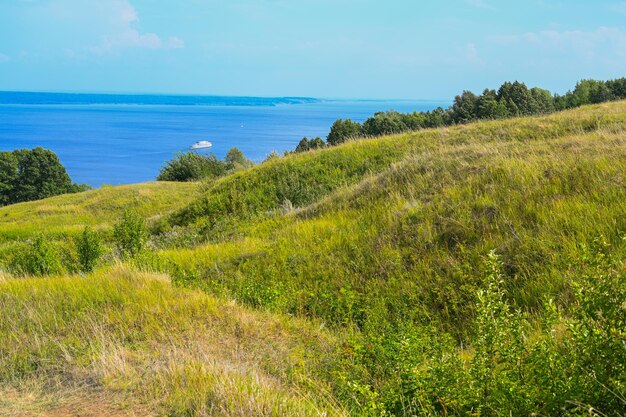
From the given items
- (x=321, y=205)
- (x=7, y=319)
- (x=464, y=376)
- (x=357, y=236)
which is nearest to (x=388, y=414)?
(x=464, y=376)

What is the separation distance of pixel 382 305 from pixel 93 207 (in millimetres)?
30355

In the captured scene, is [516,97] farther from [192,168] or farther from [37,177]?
[37,177]

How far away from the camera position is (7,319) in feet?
19.6

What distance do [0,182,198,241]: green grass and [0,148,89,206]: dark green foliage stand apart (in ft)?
122

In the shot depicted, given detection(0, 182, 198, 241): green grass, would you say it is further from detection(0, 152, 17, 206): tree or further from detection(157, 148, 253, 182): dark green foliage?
detection(0, 152, 17, 206): tree

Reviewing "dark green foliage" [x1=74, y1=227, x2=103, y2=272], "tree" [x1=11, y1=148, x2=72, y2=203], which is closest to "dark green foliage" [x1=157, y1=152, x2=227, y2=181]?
"tree" [x1=11, y1=148, x2=72, y2=203]

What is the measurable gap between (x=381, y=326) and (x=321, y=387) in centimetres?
225

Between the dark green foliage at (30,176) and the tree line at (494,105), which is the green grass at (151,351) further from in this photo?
the dark green foliage at (30,176)

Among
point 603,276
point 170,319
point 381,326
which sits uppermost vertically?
point 603,276

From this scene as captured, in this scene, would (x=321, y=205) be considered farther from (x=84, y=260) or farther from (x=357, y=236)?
(x=84, y=260)

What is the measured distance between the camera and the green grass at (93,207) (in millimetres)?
28141

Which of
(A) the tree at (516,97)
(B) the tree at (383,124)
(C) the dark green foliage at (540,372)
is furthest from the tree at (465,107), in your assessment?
(C) the dark green foliage at (540,372)

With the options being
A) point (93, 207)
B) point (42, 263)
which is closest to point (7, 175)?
point (93, 207)

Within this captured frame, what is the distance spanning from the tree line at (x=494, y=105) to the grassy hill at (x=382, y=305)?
48.1 m
